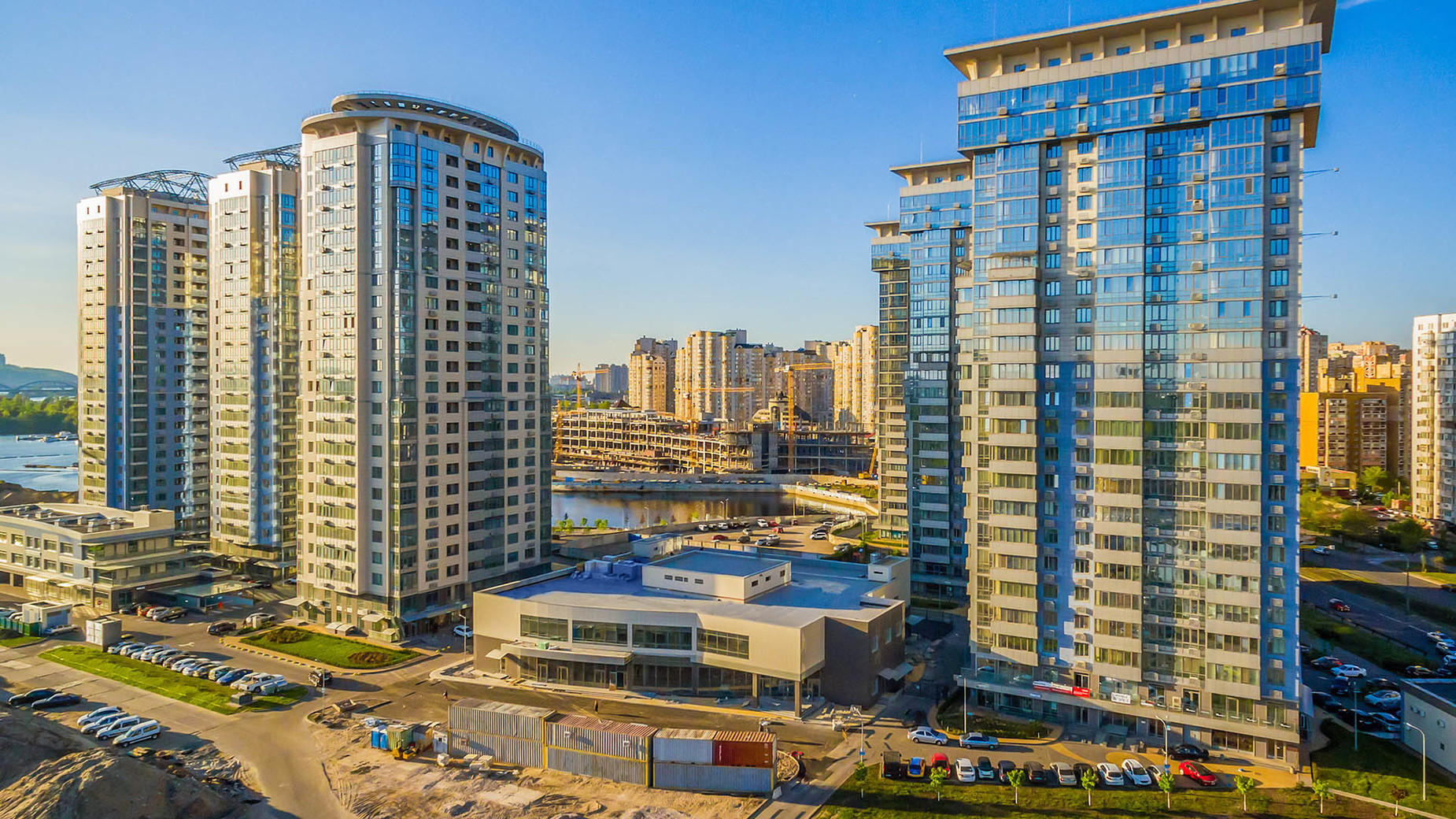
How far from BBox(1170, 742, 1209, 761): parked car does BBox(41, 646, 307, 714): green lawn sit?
43.3 meters

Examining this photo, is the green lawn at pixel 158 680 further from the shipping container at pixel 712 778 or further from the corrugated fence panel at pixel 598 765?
the shipping container at pixel 712 778

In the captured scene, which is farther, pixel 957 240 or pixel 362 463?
pixel 957 240

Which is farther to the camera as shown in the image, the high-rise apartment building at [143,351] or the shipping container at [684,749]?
the high-rise apartment building at [143,351]

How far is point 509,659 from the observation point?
49.7 meters

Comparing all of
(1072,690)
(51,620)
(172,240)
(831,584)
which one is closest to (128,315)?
(172,240)

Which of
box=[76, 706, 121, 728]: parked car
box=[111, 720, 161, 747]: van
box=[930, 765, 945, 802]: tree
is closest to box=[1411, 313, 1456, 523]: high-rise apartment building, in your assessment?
box=[930, 765, 945, 802]: tree

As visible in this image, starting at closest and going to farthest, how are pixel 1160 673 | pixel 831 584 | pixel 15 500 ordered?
pixel 1160 673
pixel 831 584
pixel 15 500

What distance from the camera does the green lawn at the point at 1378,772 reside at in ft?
116

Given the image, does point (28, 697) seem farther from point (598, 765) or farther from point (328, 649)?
point (598, 765)

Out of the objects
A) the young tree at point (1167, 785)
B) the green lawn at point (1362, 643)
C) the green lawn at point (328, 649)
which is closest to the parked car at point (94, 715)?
the green lawn at point (328, 649)

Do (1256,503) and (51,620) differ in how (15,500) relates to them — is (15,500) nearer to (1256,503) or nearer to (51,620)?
(51,620)

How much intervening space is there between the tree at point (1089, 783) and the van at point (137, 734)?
41.3 meters

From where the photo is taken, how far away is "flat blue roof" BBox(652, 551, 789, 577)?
53.4 meters

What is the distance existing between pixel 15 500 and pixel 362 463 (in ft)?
245
